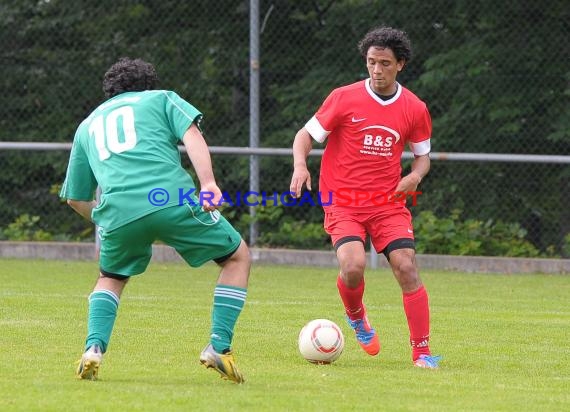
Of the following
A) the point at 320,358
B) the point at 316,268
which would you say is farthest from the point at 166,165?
the point at 316,268

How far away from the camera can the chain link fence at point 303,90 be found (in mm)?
14133

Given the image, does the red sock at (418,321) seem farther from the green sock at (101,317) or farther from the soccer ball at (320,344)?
the green sock at (101,317)

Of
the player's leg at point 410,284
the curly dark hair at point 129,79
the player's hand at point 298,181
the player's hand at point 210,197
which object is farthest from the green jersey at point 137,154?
the player's leg at point 410,284

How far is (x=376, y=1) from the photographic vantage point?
14.9 metres

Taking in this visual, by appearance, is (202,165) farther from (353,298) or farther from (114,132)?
(353,298)

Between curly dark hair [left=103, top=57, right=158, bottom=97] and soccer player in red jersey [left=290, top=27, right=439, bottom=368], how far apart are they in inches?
49.6

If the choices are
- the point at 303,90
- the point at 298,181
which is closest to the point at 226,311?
the point at 298,181

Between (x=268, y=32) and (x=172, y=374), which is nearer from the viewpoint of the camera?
(x=172, y=374)

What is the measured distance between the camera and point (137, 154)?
6043 millimetres

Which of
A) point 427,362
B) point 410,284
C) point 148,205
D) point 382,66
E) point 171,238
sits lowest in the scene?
point 427,362

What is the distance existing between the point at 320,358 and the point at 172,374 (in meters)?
0.94

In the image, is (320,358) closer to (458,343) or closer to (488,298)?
(458,343)

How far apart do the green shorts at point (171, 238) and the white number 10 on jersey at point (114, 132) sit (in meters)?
0.36

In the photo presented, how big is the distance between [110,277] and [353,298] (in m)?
1.72
